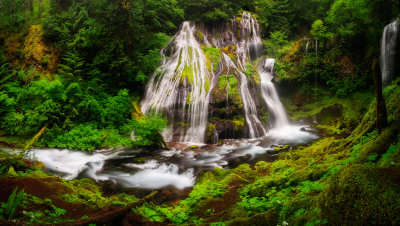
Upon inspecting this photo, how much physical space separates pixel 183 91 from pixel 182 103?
0.89 metres

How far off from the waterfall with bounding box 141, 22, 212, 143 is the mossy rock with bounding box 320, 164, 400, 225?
10.3 metres

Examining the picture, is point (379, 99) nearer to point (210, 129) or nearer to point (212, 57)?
point (210, 129)

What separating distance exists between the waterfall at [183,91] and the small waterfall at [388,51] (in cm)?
1022

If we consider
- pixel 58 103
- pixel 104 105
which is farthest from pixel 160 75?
pixel 58 103

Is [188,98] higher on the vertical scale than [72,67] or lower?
lower

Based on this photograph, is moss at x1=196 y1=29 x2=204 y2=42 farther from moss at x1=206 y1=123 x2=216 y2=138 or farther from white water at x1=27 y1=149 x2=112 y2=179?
white water at x1=27 y1=149 x2=112 y2=179

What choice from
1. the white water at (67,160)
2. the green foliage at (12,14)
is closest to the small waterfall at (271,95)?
the white water at (67,160)

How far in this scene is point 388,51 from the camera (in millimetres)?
12227

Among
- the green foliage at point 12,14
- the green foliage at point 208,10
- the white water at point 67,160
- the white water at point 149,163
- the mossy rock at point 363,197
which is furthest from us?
the green foliage at point 208,10

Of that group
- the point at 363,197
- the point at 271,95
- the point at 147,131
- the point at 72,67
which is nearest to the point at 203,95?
the point at 147,131

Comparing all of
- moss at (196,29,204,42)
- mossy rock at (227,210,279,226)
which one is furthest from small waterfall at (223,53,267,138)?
mossy rock at (227,210,279,226)

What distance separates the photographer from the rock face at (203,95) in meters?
12.9

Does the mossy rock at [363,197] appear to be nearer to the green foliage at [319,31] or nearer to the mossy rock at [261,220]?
the mossy rock at [261,220]

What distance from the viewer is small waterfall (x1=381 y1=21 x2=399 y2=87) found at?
11992 mm
